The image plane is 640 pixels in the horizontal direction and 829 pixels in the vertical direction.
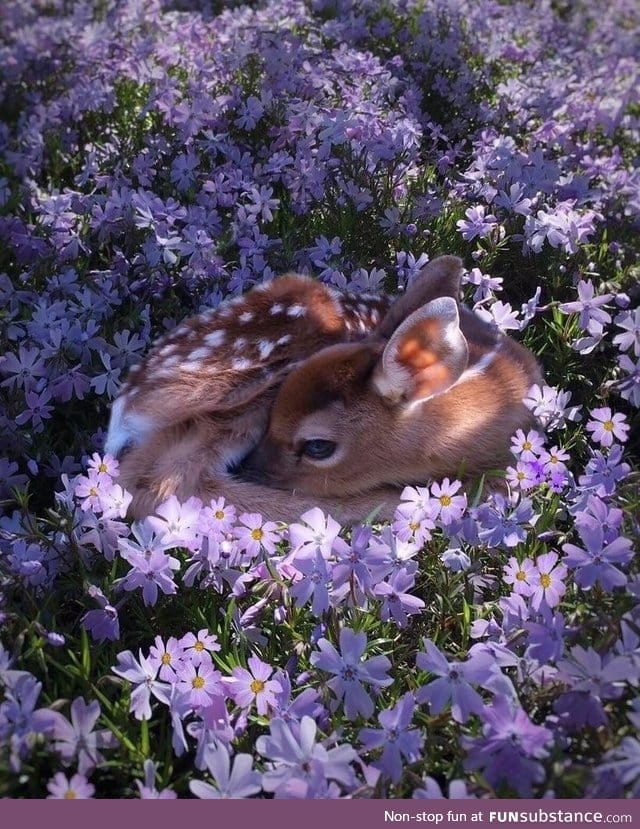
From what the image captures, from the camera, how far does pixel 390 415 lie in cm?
327

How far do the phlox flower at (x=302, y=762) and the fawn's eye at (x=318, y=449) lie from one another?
4.53ft

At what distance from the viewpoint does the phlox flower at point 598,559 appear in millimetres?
2092

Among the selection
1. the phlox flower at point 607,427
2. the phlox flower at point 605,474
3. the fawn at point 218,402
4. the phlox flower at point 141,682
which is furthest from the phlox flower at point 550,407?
the phlox flower at point 141,682

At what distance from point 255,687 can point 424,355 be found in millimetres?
1366

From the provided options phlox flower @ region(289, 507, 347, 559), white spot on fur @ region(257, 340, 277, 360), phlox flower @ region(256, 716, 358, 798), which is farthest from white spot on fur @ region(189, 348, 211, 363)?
phlox flower @ region(256, 716, 358, 798)

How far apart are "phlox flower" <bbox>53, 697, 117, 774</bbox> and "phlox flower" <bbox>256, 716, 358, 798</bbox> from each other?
1.31 feet

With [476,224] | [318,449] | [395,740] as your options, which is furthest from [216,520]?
[476,224]

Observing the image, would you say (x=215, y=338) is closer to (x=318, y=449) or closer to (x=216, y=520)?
(x=318, y=449)

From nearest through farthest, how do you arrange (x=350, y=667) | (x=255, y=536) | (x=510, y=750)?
(x=510, y=750) < (x=350, y=667) < (x=255, y=536)

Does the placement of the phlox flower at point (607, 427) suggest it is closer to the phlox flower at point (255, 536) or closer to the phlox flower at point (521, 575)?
the phlox flower at point (521, 575)

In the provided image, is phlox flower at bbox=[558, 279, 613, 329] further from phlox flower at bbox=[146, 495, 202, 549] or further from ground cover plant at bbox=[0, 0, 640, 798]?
phlox flower at bbox=[146, 495, 202, 549]

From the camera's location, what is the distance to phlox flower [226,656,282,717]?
2168 millimetres
